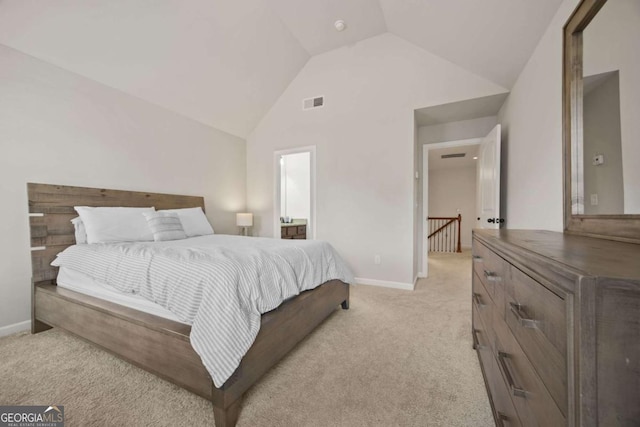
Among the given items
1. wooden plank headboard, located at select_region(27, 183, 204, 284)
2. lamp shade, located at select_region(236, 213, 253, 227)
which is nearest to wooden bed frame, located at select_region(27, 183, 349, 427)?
wooden plank headboard, located at select_region(27, 183, 204, 284)

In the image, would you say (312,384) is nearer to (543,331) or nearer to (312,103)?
(543,331)

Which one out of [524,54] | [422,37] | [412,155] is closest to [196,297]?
[412,155]

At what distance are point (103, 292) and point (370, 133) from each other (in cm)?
322

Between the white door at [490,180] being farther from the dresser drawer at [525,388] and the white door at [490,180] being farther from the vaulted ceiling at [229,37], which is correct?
the dresser drawer at [525,388]

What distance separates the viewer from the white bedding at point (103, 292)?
1.53 meters

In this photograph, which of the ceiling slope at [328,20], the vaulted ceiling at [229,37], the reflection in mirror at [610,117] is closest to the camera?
the reflection in mirror at [610,117]

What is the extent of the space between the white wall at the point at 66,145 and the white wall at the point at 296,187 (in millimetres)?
2717

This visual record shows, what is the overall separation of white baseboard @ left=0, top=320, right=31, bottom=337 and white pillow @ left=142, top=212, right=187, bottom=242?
119 centimetres

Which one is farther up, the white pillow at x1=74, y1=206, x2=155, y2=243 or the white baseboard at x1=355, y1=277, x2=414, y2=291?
the white pillow at x1=74, y1=206, x2=155, y2=243

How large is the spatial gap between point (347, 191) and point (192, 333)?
273cm

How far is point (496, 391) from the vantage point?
1128 millimetres

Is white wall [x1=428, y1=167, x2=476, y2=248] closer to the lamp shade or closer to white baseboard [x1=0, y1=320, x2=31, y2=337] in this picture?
the lamp shade

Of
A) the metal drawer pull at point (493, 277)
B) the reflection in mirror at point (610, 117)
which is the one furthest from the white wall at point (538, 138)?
the metal drawer pull at point (493, 277)

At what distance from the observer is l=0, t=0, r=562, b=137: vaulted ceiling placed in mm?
2037
